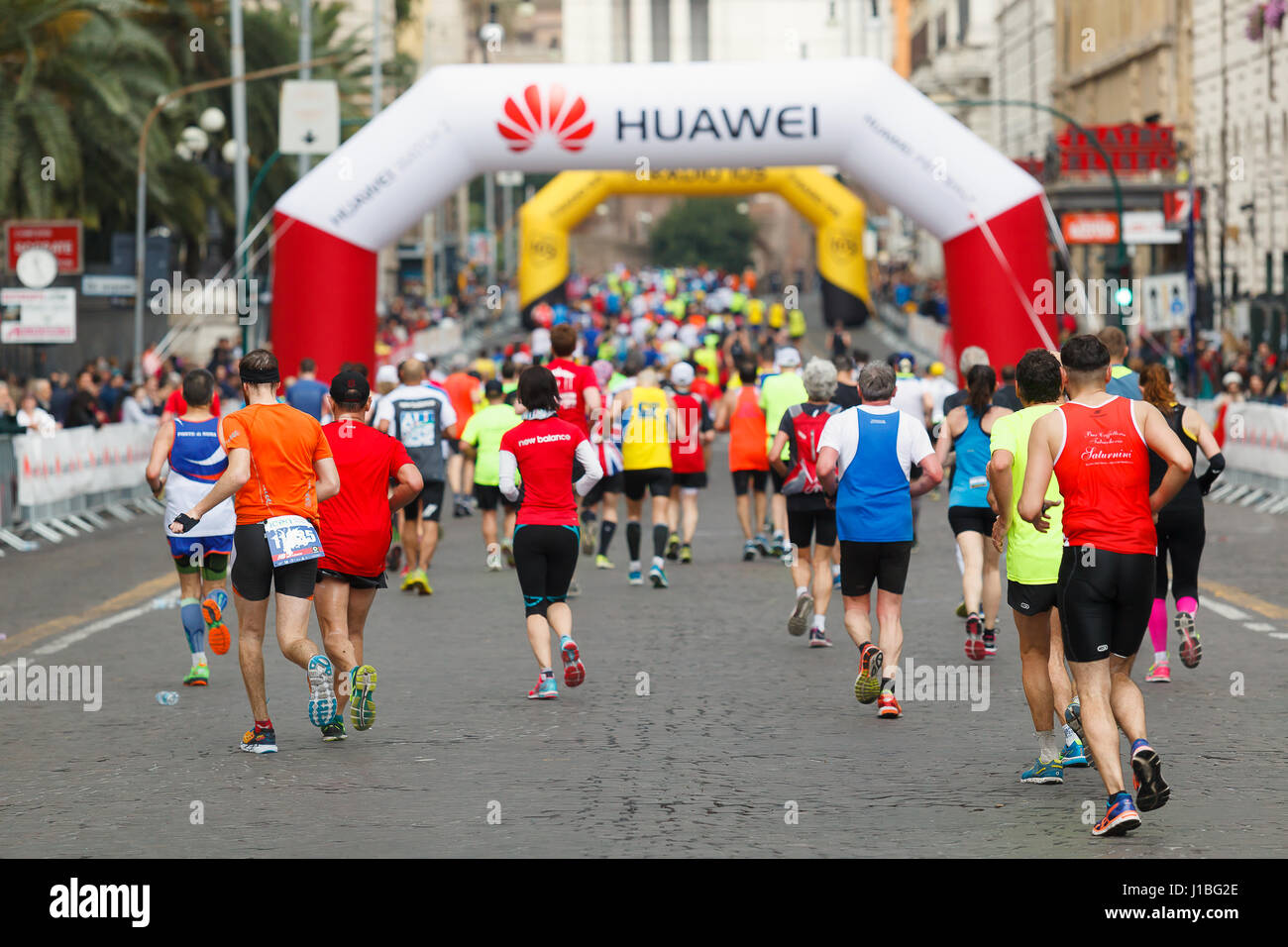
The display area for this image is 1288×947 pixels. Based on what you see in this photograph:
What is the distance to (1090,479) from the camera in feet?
23.6

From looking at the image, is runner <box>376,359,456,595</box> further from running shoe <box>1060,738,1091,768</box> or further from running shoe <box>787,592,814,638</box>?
running shoe <box>1060,738,1091,768</box>

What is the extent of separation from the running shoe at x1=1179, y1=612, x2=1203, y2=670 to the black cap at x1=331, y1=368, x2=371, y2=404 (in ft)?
13.7

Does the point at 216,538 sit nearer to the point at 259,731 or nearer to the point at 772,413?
the point at 259,731

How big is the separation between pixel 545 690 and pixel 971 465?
2.94 m

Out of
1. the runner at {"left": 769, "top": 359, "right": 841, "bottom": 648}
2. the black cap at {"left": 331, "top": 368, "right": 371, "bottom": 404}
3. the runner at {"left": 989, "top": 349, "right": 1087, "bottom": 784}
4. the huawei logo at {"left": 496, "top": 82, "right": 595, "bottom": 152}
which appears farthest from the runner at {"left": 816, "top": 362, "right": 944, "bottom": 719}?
the huawei logo at {"left": 496, "top": 82, "right": 595, "bottom": 152}

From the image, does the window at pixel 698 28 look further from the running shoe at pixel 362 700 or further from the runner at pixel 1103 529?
the runner at pixel 1103 529

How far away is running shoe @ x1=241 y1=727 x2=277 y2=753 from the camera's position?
8.96m

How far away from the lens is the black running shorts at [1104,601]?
719 cm

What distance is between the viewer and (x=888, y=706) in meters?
9.77

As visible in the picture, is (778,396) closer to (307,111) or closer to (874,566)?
(874,566)

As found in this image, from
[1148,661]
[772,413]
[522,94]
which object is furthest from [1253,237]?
[1148,661]

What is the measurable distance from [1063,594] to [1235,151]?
3871 cm

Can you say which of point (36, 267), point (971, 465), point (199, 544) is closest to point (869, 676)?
point (971, 465)

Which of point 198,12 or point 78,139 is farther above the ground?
point 198,12
